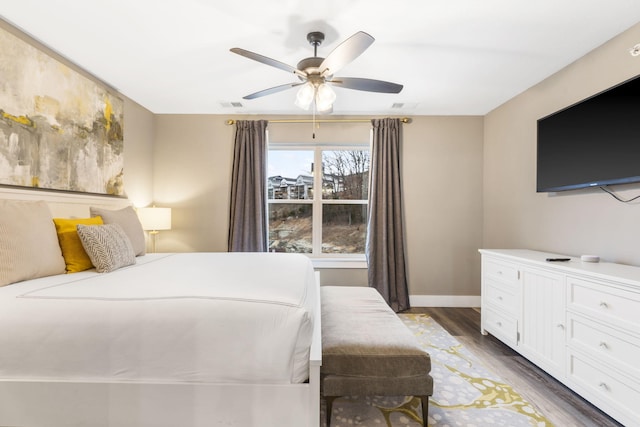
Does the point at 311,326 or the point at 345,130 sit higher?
the point at 345,130

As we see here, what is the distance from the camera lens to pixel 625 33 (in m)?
2.00

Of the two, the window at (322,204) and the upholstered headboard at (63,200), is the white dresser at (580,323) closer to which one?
the window at (322,204)

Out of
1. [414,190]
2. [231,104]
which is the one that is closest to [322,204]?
[414,190]

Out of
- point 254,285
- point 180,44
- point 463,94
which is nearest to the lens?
point 254,285

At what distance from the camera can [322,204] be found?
13.0 feet

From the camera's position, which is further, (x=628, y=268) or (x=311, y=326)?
(x=628, y=268)

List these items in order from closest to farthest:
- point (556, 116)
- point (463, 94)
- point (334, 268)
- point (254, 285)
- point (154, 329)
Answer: point (154, 329) → point (254, 285) → point (556, 116) → point (463, 94) → point (334, 268)

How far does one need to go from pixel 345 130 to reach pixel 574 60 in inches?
89.4

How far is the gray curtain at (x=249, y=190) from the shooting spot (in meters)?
3.63

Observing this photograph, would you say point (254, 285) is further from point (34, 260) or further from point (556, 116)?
point (556, 116)

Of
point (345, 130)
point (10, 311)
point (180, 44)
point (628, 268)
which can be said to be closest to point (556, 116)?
point (628, 268)

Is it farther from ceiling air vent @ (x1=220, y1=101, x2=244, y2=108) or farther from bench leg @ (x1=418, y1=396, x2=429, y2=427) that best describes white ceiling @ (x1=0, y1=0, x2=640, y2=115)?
bench leg @ (x1=418, y1=396, x2=429, y2=427)

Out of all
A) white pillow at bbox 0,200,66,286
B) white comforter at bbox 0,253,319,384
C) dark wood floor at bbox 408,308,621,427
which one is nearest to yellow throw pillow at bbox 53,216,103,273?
white pillow at bbox 0,200,66,286

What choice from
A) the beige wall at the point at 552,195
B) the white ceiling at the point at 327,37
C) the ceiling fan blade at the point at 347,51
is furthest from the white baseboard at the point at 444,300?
the ceiling fan blade at the point at 347,51
